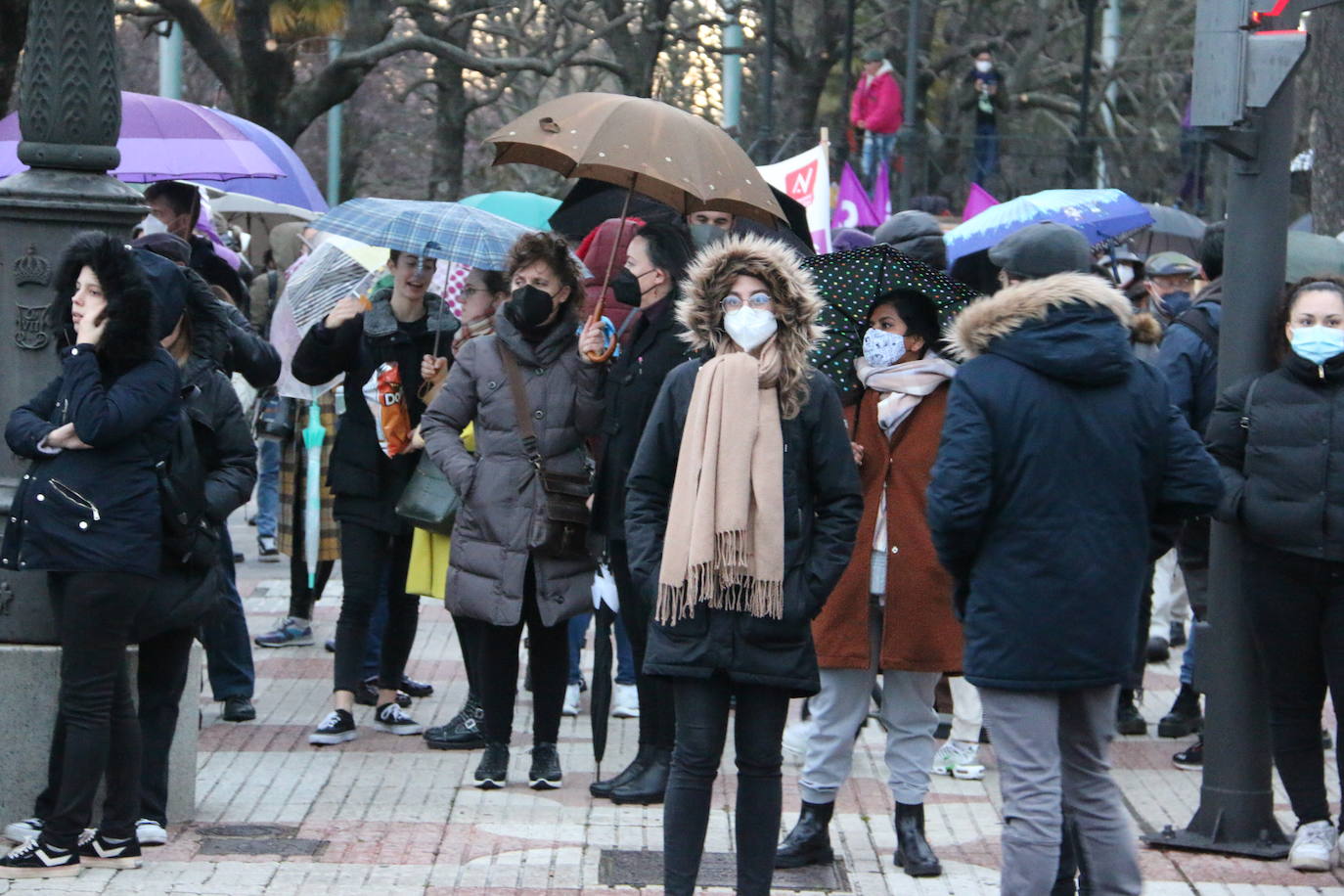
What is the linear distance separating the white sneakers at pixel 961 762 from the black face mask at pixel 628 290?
2.16m

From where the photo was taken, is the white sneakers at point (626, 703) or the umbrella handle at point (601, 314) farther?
the white sneakers at point (626, 703)

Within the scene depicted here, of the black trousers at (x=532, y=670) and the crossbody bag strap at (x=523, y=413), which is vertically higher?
the crossbody bag strap at (x=523, y=413)

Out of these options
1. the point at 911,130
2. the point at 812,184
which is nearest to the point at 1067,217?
the point at 812,184

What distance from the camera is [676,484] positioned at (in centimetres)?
544

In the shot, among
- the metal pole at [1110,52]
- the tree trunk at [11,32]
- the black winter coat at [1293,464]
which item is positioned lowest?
the black winter coat at [1293,464]

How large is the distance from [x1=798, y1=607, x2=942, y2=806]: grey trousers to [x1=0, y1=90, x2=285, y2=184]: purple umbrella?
3.39 meters

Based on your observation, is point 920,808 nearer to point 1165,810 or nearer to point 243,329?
point 1165,810

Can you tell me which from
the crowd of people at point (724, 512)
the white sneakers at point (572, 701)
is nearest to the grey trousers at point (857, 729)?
the crowd of people at point (724, 512)

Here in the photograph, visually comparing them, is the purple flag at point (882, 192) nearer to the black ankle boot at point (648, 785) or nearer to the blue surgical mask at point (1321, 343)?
the black ankle boot at point (648, 785)

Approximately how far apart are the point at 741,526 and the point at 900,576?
121cm

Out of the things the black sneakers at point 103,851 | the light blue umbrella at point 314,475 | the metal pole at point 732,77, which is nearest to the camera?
the black sneakers at point 103,851

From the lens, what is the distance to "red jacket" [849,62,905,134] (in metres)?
19.7

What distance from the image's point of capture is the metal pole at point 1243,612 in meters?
6.63

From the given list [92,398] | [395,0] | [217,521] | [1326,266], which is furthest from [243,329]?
[395,0]
